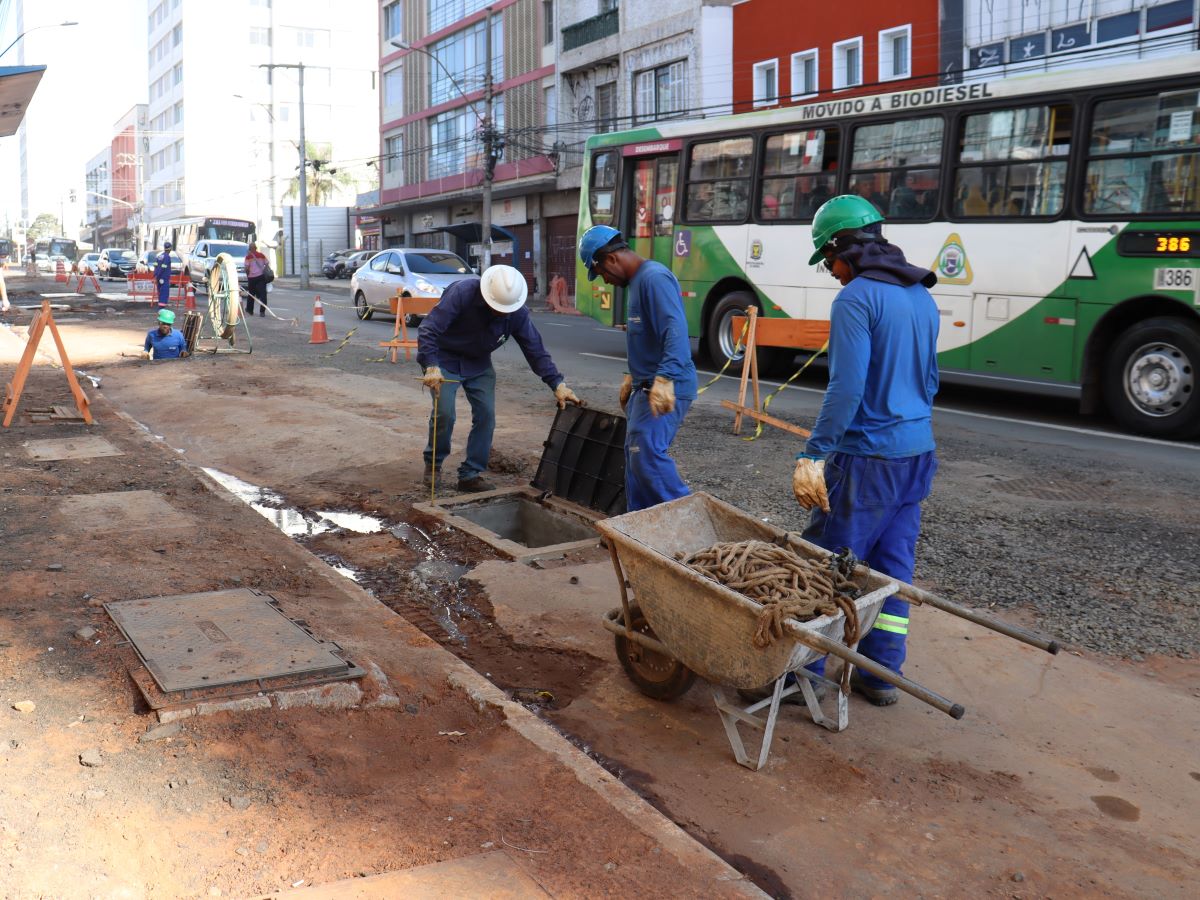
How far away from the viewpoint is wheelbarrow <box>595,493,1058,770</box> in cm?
342

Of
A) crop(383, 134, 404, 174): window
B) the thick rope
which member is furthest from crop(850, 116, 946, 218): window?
crop(383, 134, 404, 174): window

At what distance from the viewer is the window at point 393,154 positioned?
4950 cm

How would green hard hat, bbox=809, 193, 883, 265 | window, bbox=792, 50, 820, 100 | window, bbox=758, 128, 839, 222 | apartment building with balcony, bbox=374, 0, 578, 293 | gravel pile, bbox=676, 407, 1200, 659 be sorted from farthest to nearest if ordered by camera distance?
apartment building with balcony, bbox=374, 0, 578, 293, window, bbox=792, 50, 820, 100, window, bbox=758, 128, 839, 222, gravel pile, bbox=676, 407, 1200, 659, green hard hat, bbox=809, 193, 883, 265

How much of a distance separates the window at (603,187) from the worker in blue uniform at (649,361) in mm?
11017

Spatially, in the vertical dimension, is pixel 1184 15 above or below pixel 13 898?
above

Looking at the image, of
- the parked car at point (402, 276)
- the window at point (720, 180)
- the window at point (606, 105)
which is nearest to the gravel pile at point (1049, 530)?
the window at point (720, 180)

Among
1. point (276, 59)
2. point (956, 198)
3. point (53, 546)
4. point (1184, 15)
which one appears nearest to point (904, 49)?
point (1184, 15)

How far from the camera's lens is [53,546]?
19.0 feet

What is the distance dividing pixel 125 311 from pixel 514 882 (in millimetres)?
27049

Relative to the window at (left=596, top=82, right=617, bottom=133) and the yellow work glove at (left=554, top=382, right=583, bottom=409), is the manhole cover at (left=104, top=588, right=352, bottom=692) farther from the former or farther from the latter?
the window at (left=596, top=82, right=617, bottom=133)

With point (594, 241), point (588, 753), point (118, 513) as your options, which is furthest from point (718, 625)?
point (118, 513)

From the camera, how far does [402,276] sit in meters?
22.2

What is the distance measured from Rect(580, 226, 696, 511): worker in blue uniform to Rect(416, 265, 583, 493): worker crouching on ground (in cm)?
142

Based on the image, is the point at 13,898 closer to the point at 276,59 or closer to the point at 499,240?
the point at 499,240
